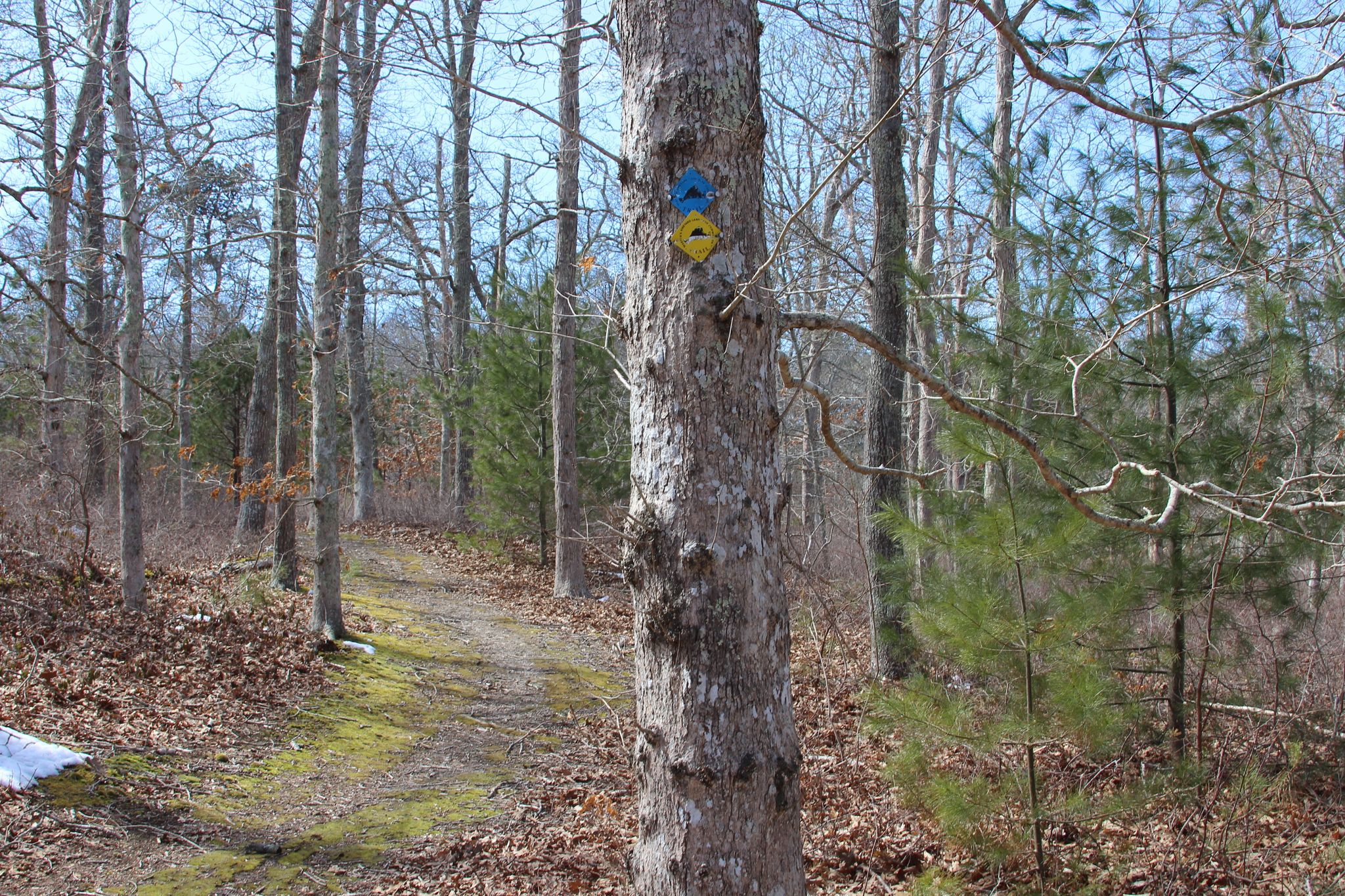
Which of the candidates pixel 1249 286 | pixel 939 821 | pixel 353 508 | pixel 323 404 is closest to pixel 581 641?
pixel 323 404

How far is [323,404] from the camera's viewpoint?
817cm

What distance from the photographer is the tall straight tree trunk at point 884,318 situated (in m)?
7.37

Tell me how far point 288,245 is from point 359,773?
21.9 feet

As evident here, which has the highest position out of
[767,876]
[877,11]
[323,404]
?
[877,11]

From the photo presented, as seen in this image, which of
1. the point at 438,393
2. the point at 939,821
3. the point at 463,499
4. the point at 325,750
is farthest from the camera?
the point at 463,499

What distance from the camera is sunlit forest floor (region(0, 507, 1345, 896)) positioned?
3.90 m

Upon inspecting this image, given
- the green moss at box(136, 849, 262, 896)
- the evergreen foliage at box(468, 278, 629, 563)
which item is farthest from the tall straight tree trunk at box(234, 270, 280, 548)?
the green moss at box(136, 849, 262, 896)

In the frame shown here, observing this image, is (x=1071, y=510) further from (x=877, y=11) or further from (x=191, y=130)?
(x=191, y=130)

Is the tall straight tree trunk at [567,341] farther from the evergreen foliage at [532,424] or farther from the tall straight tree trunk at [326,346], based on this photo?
the tall straight tree trunk at [326,346]

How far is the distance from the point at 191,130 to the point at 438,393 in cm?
799

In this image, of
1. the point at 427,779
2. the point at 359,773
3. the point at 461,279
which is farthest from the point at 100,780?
the point at 461,279

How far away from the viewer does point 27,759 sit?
15.4ft

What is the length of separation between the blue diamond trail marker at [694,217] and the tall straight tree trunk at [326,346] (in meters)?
6.21

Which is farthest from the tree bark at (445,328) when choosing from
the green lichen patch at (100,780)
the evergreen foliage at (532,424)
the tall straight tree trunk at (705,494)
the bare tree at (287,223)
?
the tall straight tree trunk at (705,494)
